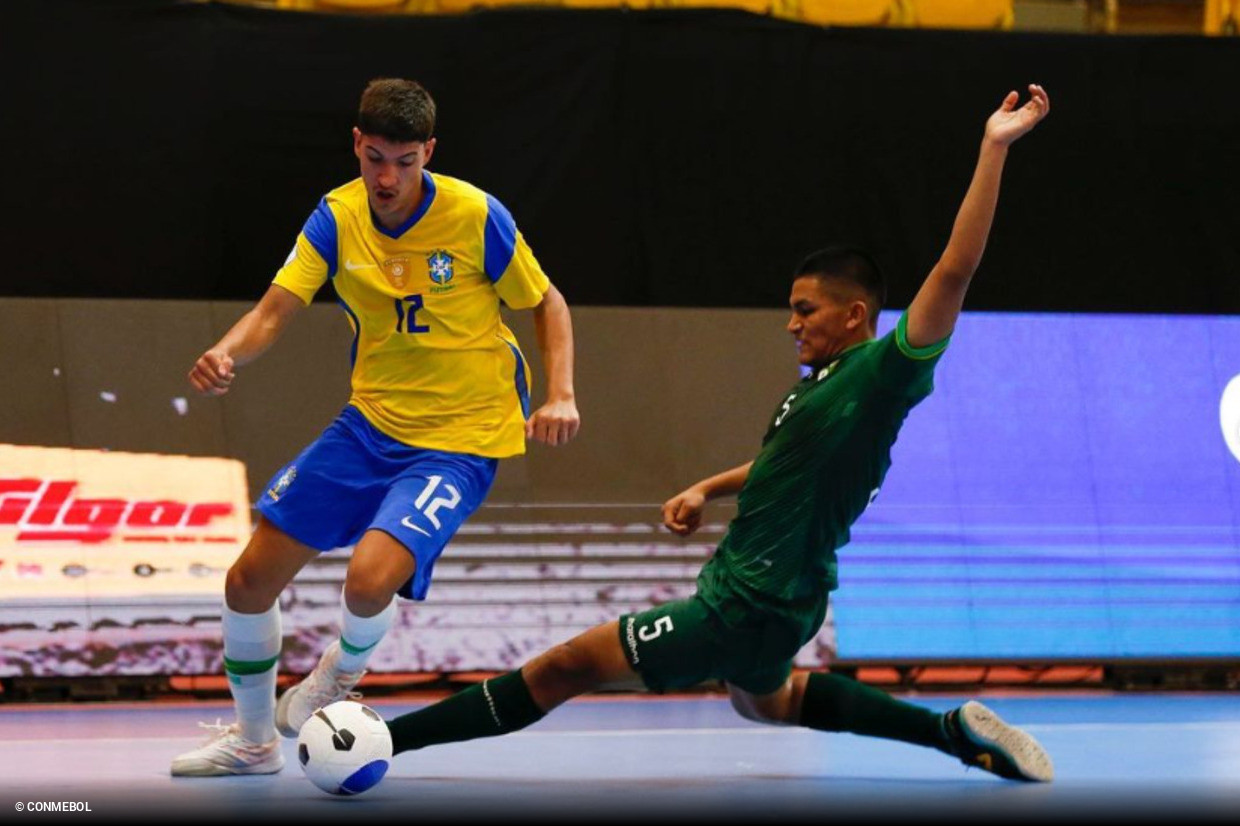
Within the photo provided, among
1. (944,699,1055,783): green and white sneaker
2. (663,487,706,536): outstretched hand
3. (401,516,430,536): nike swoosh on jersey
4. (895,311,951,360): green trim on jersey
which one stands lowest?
(944,699,1055,783): green and white sneaker

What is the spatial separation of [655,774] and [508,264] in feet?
5.14

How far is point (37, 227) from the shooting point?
857 centimetres

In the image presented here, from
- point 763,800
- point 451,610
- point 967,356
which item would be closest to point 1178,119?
point 967,356

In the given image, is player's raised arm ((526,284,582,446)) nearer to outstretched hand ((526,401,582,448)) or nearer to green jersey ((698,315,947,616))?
outstretched hand ((526,401,582,448))

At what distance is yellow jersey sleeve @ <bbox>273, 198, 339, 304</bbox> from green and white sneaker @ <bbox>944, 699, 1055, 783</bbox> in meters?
2.21

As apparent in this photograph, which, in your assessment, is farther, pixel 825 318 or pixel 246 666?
pixel 246 666

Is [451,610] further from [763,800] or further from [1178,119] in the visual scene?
[1178,119]

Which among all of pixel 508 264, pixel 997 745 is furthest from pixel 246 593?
pixel 997 745

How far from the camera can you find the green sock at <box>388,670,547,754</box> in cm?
467

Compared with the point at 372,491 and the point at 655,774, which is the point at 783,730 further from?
the point at 372,491

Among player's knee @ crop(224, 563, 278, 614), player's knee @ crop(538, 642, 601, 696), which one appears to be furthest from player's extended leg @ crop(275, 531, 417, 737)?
player's knee @ crop(538, 642, 601, 696)

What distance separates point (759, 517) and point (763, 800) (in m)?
0.76

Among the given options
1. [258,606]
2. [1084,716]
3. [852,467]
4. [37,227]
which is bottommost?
[1084,716]

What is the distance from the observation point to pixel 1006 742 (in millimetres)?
4801
